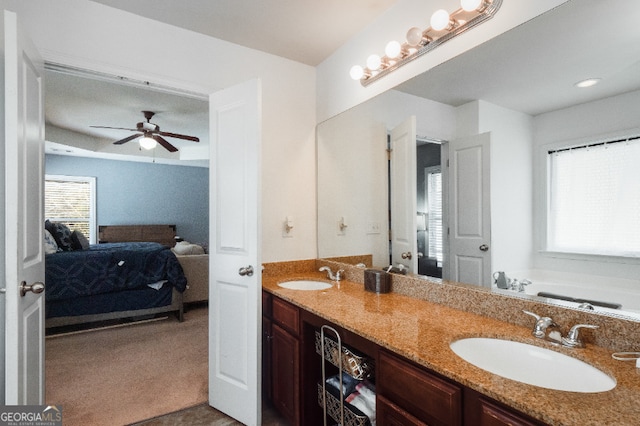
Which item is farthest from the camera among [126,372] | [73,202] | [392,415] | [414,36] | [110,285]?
[73,202]

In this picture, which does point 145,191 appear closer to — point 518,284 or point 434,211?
point 434,211

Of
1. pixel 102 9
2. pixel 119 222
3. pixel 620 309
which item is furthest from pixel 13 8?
pixel 119 222

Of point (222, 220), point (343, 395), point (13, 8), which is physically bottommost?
point (343, 395)

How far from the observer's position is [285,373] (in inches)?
72.8

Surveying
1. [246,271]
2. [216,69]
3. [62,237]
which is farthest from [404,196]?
[62,237]

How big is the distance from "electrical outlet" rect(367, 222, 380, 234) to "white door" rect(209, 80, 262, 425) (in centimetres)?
81

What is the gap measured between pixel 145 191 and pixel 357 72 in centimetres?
625

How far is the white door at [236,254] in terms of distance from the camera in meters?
1.90

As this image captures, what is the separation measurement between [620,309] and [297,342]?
1339 mm

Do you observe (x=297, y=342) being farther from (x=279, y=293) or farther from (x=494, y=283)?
(x=494, y=283)

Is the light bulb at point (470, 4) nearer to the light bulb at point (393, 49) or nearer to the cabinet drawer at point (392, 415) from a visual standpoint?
the light bulb at point (393, 49)

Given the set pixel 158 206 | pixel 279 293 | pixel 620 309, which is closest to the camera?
pixel 620 309

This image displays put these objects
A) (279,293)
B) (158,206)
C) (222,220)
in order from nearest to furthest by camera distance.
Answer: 1. (279,293)
2. (222,220)
3. (158,206)

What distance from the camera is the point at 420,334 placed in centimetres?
122
